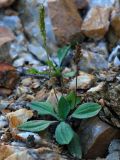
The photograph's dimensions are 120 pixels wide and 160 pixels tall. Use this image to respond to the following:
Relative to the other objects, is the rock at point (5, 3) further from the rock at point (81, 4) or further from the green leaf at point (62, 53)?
the green leaf at point (62, 53)

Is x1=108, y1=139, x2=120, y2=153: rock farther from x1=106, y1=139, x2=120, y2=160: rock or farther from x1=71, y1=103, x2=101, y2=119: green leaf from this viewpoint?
x1=71, y1=103, x2=101, y2=119: green leaf

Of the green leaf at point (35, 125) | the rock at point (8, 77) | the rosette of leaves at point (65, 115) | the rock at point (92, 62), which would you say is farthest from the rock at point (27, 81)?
the green leaf at point (35, 125)

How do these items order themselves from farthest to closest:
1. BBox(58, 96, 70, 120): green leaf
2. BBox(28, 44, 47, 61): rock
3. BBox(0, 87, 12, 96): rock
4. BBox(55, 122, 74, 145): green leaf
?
1. BBox(28, 44, 47, 61): rock
2. BBox(0, 87, 12, 96): rock
3. BBox(58, 96, 70, 120): green leaf
4. BBox(55, 122, 74, 145): green leaf

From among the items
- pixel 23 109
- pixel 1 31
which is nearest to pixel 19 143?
pixel 23 109

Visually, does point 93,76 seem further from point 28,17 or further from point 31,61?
point 28,17

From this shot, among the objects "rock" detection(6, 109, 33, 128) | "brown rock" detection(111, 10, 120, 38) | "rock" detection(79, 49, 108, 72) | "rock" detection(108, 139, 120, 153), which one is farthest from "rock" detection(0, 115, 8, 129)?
"brown rock" detection(111, 10, 120, 38)

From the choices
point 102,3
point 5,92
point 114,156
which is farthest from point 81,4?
point 114,156
